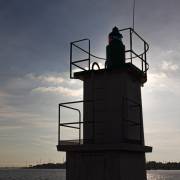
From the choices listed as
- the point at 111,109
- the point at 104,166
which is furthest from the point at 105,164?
the point at 111,109

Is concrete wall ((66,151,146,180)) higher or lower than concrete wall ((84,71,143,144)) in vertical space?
lower

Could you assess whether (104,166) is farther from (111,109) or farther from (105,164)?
(111,109)

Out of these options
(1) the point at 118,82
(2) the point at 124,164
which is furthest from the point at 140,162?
(1) the point at 118,82

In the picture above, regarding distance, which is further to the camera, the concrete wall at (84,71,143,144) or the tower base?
the concrete wall at (84,71,143,144)

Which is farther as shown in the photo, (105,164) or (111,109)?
(111,109)

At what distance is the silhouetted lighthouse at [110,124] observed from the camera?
1104cm

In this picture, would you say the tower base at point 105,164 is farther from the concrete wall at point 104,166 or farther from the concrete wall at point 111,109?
the concrete wall at point 111,109

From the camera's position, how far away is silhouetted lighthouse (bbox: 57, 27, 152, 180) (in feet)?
36.2

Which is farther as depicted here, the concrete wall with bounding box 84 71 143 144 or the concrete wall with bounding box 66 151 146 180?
the concrete wall with bounding box 84 71 143 144

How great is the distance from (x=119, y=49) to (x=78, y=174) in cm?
420

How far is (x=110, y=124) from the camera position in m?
11.5

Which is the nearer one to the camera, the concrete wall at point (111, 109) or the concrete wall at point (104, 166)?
the concrete wall at point (104, 166)

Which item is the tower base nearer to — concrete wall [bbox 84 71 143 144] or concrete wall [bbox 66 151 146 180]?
concrete wall [bbox 66 151 146 180]

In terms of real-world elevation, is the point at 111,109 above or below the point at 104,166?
above
